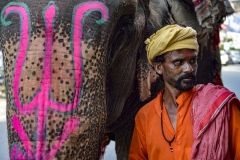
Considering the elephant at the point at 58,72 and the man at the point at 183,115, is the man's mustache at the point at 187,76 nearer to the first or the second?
the man at the point at 183,115

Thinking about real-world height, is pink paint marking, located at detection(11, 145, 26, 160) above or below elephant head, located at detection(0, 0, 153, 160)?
below

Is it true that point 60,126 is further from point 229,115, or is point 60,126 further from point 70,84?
point 229,115

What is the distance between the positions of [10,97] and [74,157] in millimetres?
340

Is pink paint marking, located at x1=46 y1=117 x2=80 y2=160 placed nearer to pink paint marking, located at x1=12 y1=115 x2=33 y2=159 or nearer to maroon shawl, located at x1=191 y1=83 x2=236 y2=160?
pink paint marking, located at x1=12 y1=115 x2=33 y2=159

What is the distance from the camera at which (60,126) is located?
158cm

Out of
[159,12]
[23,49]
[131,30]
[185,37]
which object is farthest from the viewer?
[159,12]

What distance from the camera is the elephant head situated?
1583mm

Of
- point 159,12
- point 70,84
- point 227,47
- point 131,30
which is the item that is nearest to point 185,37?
point 131,30

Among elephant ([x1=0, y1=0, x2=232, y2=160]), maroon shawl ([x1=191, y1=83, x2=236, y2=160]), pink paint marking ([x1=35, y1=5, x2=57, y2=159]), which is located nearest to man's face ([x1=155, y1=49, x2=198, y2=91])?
maroon shawl ([x1=191, y1=83, x2=236, y2=160])

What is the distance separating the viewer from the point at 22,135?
1602 millimetres

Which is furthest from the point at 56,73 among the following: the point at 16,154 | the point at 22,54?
the point at 16,154

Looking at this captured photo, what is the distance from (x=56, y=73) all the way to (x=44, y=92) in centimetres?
8

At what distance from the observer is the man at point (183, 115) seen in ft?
5.66

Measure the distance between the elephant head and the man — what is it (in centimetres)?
26
